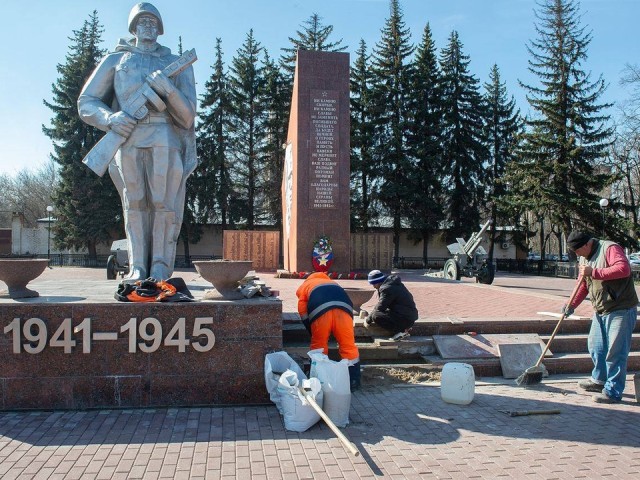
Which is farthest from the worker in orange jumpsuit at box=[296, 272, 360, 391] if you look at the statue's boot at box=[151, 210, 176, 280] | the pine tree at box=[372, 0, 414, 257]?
the pine tree at box=[372, 0, 414, 257]

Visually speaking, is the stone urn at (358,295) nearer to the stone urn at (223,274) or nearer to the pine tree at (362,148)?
the stone urn at (223,274)

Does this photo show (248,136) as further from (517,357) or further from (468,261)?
(517,357)

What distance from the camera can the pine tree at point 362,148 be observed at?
32.8m

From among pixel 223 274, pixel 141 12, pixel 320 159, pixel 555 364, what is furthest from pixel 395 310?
pixel 320 159

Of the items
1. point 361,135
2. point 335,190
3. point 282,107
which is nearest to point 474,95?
point 361,135

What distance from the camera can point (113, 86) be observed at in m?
6.04

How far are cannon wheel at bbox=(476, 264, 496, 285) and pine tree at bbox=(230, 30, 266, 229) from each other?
19787 mm

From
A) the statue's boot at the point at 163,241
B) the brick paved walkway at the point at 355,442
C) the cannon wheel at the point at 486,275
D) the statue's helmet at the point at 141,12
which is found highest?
the statue's helmet at the point at 141,12

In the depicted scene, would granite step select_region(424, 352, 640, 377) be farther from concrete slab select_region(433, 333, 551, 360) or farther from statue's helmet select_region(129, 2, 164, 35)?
statue's helmet select_region(129, 2, 164, 35)

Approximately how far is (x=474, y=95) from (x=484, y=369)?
31135 mm

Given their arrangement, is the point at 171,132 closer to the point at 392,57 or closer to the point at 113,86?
the point at 113,86

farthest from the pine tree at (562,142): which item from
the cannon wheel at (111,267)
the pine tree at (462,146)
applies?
the cannon wheel at (111,267)

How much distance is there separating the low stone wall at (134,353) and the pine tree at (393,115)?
2741 centimetres

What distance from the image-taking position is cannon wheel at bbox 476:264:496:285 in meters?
15.5
